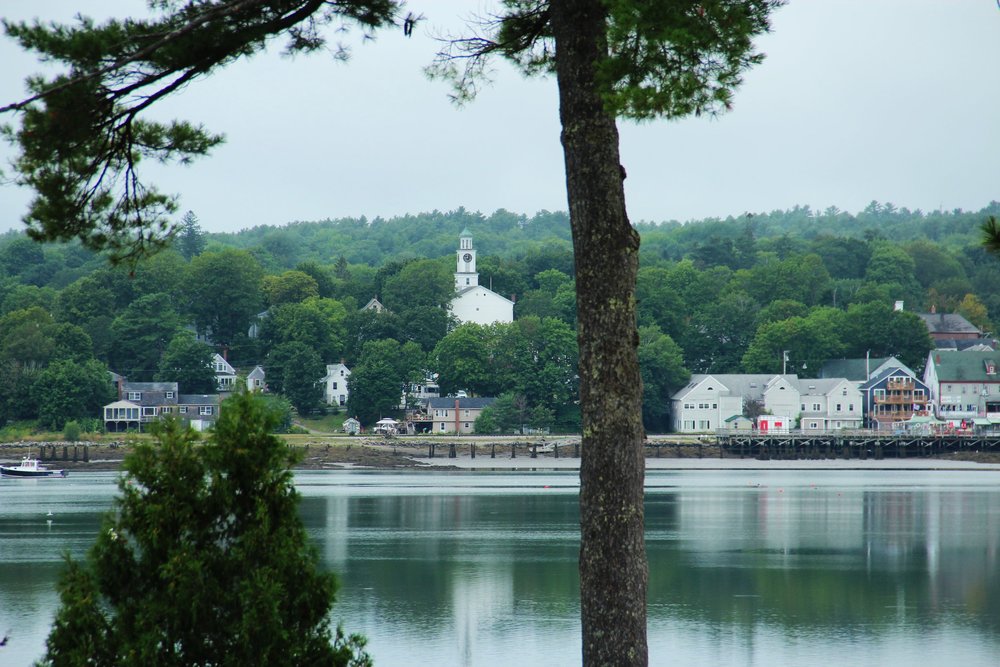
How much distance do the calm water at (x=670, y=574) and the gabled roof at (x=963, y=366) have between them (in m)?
53.4

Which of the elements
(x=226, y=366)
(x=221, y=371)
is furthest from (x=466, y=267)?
(x=221, y=371)

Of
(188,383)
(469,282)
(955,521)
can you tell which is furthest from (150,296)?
(955,521)

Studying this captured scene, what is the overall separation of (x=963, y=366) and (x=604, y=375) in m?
106

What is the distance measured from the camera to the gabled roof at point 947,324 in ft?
420

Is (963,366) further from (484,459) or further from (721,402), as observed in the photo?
(484,459)

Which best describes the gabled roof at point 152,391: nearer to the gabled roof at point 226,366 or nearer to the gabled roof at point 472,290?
the gabled roof at point 226,366

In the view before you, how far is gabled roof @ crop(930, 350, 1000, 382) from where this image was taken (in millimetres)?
107438

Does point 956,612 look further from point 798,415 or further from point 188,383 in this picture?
point 188,383

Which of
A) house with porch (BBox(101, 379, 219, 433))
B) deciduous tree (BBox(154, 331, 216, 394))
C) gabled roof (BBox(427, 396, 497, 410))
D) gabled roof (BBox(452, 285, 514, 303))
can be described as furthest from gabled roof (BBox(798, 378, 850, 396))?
deciduous tree (BBox(154, 331, 216, 394))

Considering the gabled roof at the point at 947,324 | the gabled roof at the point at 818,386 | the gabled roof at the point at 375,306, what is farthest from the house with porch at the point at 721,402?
the gabled roof at the point at 947,324

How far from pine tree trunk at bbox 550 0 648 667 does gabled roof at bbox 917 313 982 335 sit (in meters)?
125

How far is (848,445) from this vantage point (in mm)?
89375

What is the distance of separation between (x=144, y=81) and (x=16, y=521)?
36.7 metres

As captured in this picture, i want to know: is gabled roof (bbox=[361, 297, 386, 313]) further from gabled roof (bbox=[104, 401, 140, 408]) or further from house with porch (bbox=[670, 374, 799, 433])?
house with porch (bbox=[670, 374, 799, 433])
